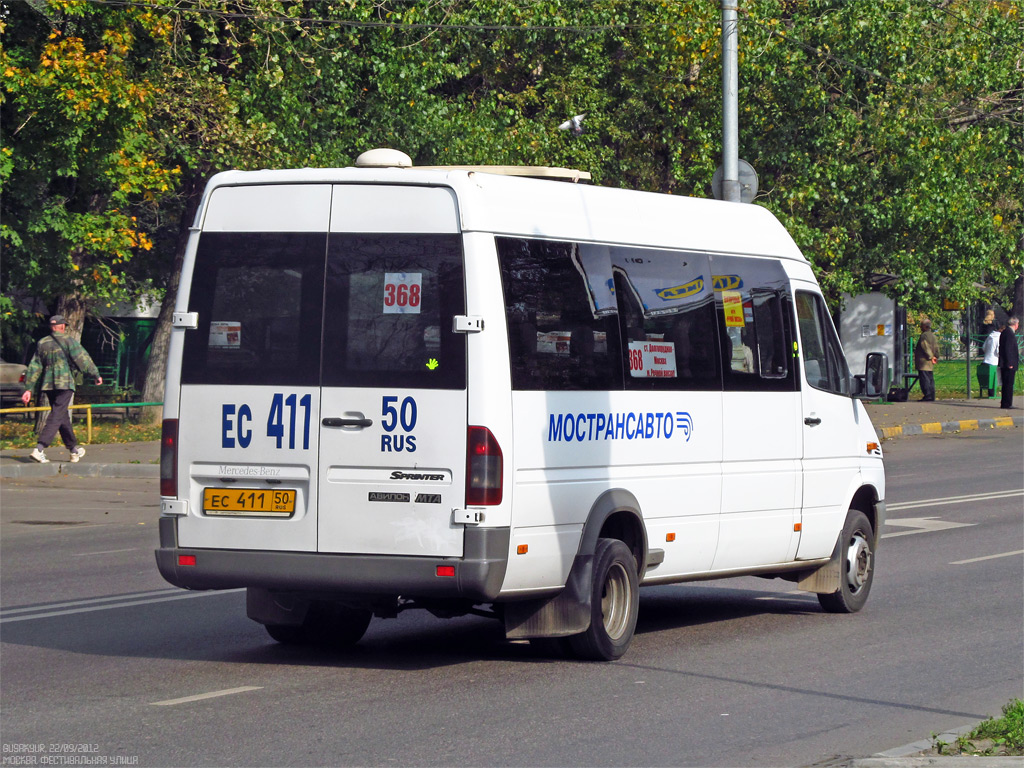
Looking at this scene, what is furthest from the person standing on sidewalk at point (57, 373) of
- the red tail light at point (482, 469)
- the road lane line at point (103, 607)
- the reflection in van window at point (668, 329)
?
the red tail light at point (482, 469)

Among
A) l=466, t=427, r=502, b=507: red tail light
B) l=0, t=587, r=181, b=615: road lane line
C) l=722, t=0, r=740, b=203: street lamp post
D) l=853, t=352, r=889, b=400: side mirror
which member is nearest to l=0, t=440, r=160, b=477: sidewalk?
l=722, t=0, r=740, b=203: street lamp post

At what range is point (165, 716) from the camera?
6.42 meters

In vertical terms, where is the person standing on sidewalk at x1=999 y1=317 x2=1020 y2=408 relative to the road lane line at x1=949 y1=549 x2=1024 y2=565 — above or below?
above

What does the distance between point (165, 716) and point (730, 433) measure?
3.80 meters

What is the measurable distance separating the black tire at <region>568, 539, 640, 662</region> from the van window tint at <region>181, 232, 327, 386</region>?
71.4 inches

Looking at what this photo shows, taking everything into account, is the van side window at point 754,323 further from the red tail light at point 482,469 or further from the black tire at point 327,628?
the black tire at point 327,628

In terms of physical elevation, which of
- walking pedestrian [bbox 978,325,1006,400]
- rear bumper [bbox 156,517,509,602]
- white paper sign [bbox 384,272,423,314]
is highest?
walking pedestrian [bbox 978,325,1006,400]

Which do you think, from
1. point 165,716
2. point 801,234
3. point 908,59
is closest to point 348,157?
point 801,234

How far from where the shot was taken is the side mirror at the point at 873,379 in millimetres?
9562

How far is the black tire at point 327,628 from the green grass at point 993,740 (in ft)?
11.9

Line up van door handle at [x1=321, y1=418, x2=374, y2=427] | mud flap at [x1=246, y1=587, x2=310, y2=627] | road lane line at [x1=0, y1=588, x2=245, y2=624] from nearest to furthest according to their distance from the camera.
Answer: van door handle at [x1=321, y1=418, x2=374, y2=427] < mud flap at [x1=246, y1=587, x2=310, y2=627] < road lane line at [x1=0, y1=588, x2=245, y2=624]

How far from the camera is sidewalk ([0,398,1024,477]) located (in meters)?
19.7

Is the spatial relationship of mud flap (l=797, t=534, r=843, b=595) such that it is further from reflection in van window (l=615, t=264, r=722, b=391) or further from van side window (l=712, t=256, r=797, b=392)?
reflection in van window (l=615, t=264, r=722, b=391)

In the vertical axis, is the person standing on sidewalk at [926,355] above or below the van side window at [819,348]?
above
